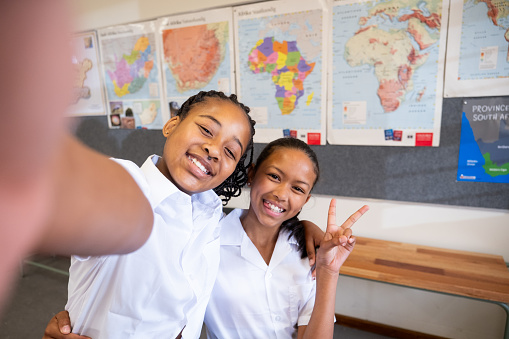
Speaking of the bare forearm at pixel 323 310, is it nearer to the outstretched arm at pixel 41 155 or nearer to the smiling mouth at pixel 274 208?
A: the smiling mouth at pixel 274 208

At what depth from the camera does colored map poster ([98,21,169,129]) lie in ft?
7.23

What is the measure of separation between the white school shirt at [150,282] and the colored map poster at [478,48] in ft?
4.82

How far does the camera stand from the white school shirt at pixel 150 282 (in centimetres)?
59

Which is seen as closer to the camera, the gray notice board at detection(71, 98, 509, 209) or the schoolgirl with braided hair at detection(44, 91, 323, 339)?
the schoolgirl with braided hair at detection(44, 91, 323, 339)

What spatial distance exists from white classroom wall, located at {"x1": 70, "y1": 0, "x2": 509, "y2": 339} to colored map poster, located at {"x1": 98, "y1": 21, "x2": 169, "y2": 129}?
0.51m

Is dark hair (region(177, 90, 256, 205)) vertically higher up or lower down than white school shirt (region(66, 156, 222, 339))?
higher up

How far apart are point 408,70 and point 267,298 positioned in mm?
1313

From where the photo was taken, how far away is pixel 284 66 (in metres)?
1.83

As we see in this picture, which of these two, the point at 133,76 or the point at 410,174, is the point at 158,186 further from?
the point at 133,76

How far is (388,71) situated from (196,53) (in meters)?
1.19

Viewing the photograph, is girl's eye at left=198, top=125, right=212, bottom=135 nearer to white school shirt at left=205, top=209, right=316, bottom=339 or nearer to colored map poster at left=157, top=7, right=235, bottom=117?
white school shirt at left=205, top=209, right=316, bottom=339

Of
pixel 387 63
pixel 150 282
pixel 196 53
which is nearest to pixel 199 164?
pixel 150 282

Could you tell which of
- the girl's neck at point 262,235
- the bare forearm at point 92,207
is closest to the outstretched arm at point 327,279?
the girl's neck at point 262,235

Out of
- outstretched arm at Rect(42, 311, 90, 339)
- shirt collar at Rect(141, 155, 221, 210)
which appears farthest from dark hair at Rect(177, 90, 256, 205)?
outstretched arm at Rect(42, 311, 90, 339)
